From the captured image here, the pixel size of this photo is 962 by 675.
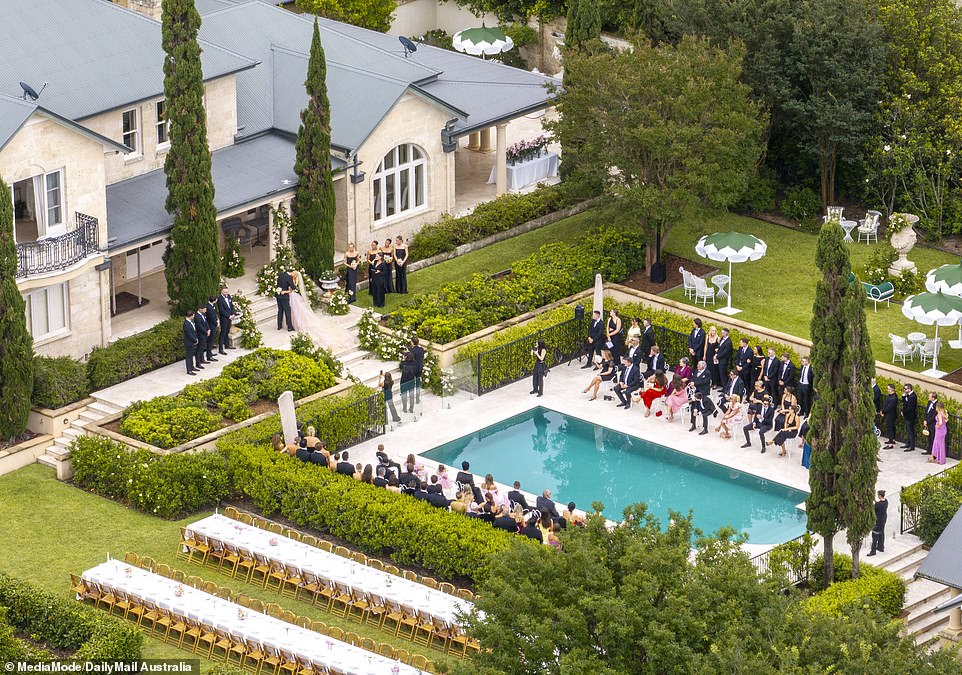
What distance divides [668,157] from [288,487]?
16291mm

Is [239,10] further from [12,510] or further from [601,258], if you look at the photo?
[12,510]

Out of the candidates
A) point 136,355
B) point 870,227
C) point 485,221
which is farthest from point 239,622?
point 870,227

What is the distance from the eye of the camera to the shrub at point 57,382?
44219 mm

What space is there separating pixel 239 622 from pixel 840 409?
12.7m

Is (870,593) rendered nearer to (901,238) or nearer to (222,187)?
(901,238)

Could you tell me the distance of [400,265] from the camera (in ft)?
169

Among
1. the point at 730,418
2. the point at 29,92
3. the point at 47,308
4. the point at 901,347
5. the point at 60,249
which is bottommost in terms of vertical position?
the point at 730,418

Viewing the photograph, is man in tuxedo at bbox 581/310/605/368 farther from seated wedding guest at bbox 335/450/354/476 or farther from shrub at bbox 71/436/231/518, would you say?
shrub at bbox 71/436/231/518

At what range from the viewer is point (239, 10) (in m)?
56.4

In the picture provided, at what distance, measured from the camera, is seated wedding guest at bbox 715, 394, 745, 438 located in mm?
45438

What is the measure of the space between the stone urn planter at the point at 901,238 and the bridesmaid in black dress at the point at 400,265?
14.1m

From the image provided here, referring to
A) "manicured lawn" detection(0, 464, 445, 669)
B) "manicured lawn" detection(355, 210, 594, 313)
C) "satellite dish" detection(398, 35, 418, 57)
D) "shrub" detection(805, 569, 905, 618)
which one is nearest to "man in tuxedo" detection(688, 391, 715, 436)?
"shrub" detection(805, 569, 905, 618)

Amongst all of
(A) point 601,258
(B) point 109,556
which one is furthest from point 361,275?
(B) point 109,556

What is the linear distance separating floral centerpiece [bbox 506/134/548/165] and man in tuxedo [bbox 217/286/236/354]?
14587mm
